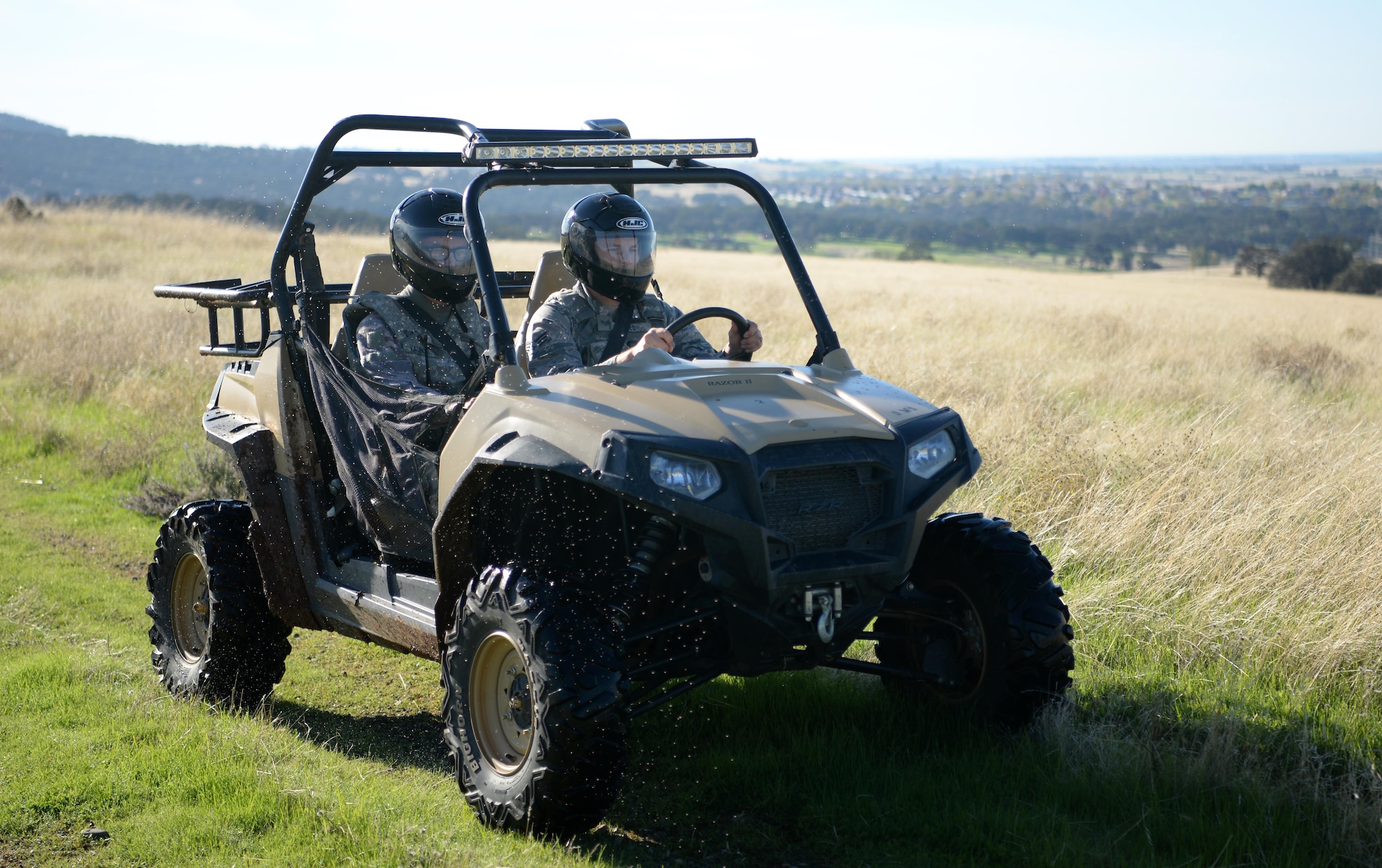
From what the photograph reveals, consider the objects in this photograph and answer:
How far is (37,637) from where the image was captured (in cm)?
600

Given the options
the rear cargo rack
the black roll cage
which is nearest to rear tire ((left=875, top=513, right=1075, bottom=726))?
the black roll cage

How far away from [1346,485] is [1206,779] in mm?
3233

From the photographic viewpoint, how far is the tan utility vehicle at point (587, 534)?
353 centimetres

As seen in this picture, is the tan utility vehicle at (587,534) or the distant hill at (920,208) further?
the distant hill at (920,208)

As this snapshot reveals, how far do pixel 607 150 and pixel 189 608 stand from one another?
299 centimetres

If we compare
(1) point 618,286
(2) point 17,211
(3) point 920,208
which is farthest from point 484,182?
(3) point 920,208

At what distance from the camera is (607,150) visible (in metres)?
4.14

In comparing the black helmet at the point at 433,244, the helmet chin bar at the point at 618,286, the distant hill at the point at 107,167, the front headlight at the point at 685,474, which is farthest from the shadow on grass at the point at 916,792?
the distant hill at the point at 107,167

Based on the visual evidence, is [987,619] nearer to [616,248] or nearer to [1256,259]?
[616,248]

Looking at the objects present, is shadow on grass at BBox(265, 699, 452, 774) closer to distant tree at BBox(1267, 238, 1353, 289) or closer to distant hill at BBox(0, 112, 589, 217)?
distant hill at BBox(0, 112, 589, 217)

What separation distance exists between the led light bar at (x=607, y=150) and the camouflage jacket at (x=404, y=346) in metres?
1.19

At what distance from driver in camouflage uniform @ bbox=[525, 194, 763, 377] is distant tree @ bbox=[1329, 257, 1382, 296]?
112 feet

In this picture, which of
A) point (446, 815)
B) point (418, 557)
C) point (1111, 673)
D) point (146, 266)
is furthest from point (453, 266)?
point (146, 266)

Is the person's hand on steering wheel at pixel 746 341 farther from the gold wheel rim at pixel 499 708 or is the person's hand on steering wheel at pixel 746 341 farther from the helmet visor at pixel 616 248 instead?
the gold wheel rim at pixel 499 708
